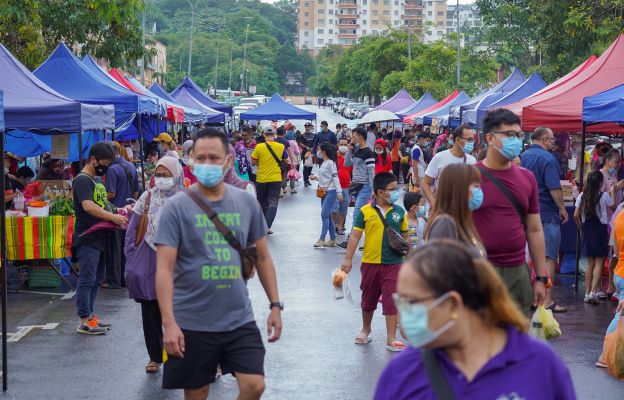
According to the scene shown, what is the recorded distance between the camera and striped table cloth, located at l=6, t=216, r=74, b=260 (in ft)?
39.0

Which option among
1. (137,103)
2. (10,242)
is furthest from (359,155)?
(10,242)

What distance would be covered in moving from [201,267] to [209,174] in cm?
46

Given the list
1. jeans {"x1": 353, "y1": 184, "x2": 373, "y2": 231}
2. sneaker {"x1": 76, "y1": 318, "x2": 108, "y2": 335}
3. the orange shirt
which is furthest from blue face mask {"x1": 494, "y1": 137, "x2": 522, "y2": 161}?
jeans {"x1": 353, "y1": 184, "x2": 373, "y2": 231}

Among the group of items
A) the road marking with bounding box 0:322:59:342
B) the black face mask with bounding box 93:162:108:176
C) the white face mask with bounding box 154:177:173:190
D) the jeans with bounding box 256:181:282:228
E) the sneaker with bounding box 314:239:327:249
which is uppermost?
the white face mask with bounding box 154:177:173:190

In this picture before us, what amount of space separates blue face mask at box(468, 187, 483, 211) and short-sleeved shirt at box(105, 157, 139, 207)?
5.79 metres

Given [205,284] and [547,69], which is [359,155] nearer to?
[205,284]

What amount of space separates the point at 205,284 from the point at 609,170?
7974 millimetres

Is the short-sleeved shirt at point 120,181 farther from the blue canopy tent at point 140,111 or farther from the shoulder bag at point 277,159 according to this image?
the shoulder bag at point 277,159

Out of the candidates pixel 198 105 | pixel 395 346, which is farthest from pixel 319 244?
pixel 198 105

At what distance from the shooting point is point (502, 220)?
6391mm

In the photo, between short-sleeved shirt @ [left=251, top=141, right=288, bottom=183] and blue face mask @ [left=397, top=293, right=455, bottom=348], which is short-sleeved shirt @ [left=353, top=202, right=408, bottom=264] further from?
short-sleeved shirt @ [left=251, top=141, right=288, bottom=183]

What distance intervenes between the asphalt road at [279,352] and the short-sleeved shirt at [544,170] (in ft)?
3.88

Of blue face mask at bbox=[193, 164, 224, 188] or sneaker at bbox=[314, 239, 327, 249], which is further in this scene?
sneaker at bbox=[314, 239, 327, 249]

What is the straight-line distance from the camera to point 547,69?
38.1 m
